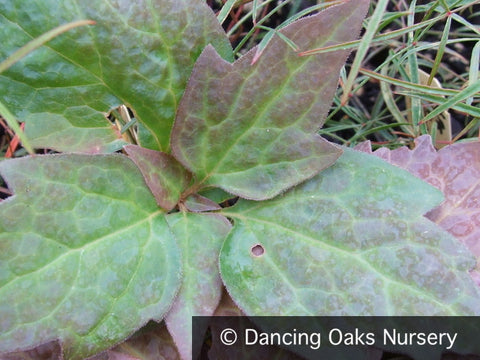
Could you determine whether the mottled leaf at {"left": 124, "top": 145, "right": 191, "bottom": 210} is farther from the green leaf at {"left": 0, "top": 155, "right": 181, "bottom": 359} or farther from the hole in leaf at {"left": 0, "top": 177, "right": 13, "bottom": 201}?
the hole in leaf at {"left": 0, "top": 177, "right": 13, "bottom": 201}

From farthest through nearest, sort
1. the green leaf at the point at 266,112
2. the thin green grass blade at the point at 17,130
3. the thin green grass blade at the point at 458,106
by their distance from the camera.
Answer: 1. the thin green grass blade at the point at 458,106
2. the green leaf at the point at 266,112
3. the thin green grass blade at the point at 17,130

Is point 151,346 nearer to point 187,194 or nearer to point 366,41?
point 187,194

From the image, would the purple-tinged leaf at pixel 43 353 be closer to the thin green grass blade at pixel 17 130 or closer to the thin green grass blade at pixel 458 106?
the thin green grass blade at pixel 17 130

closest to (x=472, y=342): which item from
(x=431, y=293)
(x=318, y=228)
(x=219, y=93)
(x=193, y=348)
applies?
(x=431, y=293)

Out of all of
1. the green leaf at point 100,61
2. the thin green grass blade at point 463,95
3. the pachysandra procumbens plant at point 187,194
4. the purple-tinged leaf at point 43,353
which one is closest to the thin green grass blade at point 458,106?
the thin green grass blade at point 463,95

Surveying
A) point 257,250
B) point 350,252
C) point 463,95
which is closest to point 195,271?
point 257,250

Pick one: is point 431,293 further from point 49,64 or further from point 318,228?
point 49,64

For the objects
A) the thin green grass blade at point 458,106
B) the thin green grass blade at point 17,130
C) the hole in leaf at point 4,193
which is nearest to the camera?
the thin green grass blade at point 17,130
